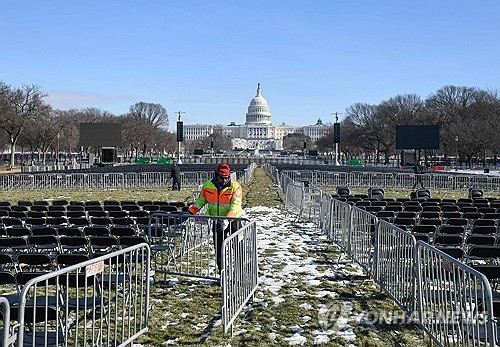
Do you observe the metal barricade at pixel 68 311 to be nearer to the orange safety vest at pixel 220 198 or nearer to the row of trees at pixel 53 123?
the orange safety vest at pixel 220 198

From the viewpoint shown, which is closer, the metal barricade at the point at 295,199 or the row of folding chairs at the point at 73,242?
the row of folding chairs at the point at 73,242

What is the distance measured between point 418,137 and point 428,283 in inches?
1747

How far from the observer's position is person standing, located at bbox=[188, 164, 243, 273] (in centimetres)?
909

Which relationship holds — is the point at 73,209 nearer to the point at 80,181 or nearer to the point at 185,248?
the point at 185,248

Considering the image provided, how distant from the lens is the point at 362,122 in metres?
90.7

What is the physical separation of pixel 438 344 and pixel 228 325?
7.94 ft

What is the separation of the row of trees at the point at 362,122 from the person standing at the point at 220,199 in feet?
165

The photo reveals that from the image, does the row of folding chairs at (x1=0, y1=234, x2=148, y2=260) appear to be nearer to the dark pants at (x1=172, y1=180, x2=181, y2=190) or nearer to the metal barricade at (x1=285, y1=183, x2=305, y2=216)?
the metal barricade at (x1=285, y1=183, x2=305, y2=216)

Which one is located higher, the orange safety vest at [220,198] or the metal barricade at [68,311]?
the orange safety vest at [220,198]

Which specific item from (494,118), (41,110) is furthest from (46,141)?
(494,118)

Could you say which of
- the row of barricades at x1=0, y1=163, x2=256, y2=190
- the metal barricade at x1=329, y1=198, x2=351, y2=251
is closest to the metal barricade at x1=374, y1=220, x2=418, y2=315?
the metal barricade at x1=329, y1=198, x2=351, y2=251

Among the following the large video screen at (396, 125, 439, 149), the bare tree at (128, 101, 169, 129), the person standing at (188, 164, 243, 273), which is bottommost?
the person standing at (188, 164, 243, 273)

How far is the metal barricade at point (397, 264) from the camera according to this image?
23.7 feet

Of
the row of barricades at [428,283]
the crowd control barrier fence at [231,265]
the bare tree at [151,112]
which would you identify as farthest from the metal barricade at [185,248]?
the bare tree at [151,112]
